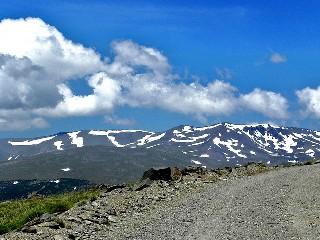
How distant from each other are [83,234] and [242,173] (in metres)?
28.6

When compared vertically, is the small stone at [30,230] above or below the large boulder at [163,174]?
below

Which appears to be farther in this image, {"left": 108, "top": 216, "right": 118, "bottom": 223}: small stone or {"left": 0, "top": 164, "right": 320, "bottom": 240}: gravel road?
{"left": 108, "top": 216, "right": 118, "bottom": 223}: small stone

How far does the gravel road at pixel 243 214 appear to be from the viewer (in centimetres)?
2266

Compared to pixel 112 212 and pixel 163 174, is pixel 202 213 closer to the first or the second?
pixel 112 212

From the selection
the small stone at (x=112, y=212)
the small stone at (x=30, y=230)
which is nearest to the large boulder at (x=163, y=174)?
the small stone at (x=112, y=212)

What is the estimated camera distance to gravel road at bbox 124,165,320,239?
74.3ft

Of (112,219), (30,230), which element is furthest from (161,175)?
(30,230)

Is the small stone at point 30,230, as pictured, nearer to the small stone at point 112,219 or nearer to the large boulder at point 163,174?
the small stone at point 112,219

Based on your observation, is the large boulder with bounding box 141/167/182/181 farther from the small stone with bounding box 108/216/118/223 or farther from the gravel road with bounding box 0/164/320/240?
the small stone with bounding box 108/216/118/223

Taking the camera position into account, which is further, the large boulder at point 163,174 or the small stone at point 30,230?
the large boulder at point 163,174

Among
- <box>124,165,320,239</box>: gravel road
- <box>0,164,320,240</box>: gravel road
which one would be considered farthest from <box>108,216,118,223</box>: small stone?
<box>124,165,320,239</box>: gravel road

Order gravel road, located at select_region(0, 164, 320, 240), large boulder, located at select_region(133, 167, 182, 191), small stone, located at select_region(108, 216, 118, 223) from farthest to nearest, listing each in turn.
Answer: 1. large boulder, located at select_region(133, 167, 182, 191)
2. small stone, located at select_region(108, 216, 118, 223)
3. gravel road, located at select_region(0, 164, 320, 240)

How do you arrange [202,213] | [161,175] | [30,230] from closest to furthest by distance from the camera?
[30,230]
[202,213]
[161,175]

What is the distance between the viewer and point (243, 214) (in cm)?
2700
